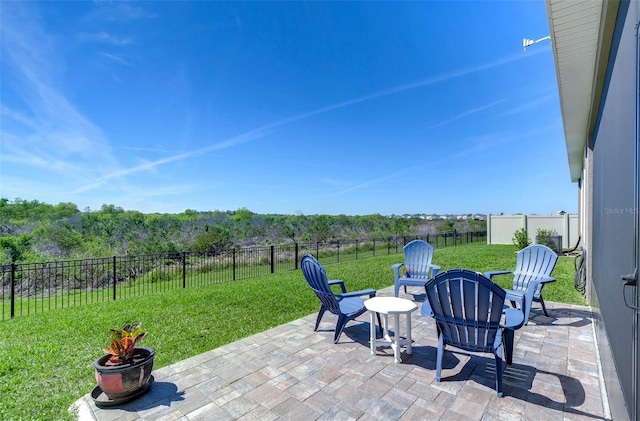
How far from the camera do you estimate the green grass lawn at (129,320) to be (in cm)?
250

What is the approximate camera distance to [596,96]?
3449mm

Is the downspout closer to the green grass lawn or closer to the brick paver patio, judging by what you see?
the brick paver patio

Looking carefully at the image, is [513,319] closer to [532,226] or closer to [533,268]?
[533,268]

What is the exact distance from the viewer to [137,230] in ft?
49.5

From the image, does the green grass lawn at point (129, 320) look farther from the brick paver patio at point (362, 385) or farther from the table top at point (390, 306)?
the table top at point (390, 306)

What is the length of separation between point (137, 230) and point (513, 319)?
17029mm

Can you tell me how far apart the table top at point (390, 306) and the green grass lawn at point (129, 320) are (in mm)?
1751

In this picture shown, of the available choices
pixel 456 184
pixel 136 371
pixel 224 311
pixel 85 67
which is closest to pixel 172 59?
pixel 85 67

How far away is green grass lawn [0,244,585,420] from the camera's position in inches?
98.3

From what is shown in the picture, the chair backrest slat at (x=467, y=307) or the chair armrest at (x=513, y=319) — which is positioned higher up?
the chair backrest slat at (x=467, y=307)

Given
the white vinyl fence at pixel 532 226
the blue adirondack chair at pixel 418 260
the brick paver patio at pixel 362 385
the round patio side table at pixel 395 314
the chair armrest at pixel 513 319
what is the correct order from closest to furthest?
the brick paver patio at pixel 362 385 → the chair armrest at pixel 513 319 → the round patio side table at pixel 395 314 → the blue adirondack chair at pixel 418 260 → the white vinyl fence at pixel 532 226

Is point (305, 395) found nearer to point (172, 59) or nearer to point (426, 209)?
point (172, 59)

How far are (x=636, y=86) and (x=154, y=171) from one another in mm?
21309

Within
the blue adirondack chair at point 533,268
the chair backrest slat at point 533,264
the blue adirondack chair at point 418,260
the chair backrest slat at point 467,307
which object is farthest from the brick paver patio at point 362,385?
the blue adirondack chair at point 418,260
